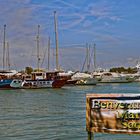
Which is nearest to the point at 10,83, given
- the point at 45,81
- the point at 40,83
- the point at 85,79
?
the point at 40,83

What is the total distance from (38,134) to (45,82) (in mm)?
70789

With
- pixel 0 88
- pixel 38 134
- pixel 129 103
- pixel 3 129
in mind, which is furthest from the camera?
pixel 0 88

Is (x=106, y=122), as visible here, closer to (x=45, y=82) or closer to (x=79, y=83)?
(x=45, y=82)

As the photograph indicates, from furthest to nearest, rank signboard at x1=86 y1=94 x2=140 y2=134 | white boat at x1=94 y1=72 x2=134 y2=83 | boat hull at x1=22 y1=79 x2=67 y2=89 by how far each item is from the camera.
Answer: white boat at x1=94 y1=72 x2=134 y2=83
boat hull at x1=22 y1=79 x2=67 y2=89
signboard at x1=86 y1=94 x2=140 y2=134

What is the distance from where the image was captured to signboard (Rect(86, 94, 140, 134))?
10219mm

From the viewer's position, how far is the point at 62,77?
9244 cm

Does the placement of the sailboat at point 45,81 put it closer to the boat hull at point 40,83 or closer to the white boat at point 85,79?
the boat hull at point 40,83

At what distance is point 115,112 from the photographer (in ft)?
33.8

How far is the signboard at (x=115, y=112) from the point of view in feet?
33.5

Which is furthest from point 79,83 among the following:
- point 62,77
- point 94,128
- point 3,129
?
point 94,128

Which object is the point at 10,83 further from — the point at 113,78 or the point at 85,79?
the point at 113,78

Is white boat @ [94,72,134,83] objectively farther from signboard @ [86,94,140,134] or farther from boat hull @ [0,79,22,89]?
signboard @ [86,94,140,134]

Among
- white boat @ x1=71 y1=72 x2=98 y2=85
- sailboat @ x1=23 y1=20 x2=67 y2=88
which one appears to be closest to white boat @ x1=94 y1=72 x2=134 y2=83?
white boat @ x1=71 y1=72 x2=98 y2=85

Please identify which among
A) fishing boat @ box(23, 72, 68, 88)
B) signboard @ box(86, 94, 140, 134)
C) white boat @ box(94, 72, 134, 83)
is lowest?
white boat @ box(94, 72, 134, 83)
